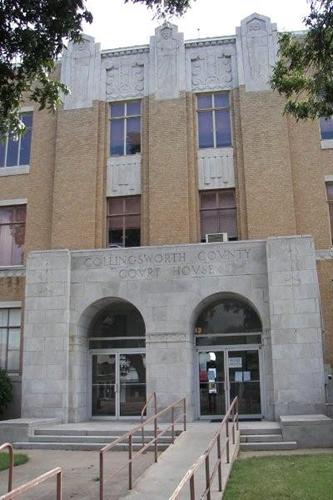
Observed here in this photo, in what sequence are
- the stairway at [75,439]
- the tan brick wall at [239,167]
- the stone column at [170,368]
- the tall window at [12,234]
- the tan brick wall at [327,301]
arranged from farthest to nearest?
the tall window at [12,234], the tan brick wall at [239,167], the tan brick wall at [327,301], the stone column at [170,368], the stairway at [75,439]

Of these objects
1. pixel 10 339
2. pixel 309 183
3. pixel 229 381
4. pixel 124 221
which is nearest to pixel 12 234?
pixel 10 339

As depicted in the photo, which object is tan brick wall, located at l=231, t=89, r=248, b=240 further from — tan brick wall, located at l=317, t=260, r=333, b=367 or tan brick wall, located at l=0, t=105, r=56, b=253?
tan brick wall, located at l=0, t=105, r=56, b=253

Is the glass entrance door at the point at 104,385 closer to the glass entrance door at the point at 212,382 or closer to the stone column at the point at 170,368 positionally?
the stone column at the point at 170,368

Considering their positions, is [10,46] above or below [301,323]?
above

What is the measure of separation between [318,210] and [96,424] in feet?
36.8

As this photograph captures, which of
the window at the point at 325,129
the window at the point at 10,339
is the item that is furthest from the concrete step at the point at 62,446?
the window at the point at 325,129

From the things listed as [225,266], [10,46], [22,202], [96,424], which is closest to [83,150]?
[22,202]

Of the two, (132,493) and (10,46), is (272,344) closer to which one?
(132,493)

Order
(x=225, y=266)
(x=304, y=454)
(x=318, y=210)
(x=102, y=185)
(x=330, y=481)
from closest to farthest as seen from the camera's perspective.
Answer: (x=330, y=481), (x=304, y=454), (x=225, y=266), (x=318, y=210), (x=102, y=185)

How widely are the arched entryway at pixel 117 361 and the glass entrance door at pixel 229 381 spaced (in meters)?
2.19

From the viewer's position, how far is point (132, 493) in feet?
33.2

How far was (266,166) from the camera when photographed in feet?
74.2

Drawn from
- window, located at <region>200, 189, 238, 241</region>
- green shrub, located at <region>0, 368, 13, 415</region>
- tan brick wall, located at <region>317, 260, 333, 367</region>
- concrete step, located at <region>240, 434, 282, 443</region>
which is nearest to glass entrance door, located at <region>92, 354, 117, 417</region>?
green shrub, located at <region>0, 368, 13, 415</region>

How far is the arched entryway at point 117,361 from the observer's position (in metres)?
20.5
